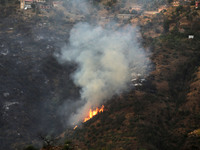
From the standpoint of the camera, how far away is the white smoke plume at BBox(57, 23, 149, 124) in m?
32.7

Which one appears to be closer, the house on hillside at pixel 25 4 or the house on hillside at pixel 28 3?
the house on hillside at pixel 25 4

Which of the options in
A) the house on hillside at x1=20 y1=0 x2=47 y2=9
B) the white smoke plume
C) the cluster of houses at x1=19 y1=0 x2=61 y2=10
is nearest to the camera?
the white smoke plume

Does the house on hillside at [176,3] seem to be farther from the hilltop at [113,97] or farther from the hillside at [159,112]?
the hillside at [159,112]

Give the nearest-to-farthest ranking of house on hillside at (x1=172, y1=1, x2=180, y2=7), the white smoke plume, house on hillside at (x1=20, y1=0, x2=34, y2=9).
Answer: the white smoke plume < house on hillside at (x1=172, y1=1, x2=180, y2=7) < house on hillside at (x1=20, y1=0, x2=34, y2=9)

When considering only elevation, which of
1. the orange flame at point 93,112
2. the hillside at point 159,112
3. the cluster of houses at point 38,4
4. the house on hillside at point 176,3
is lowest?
the orange flame at point 93,112

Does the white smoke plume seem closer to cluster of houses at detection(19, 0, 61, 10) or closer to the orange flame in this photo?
the orange flame

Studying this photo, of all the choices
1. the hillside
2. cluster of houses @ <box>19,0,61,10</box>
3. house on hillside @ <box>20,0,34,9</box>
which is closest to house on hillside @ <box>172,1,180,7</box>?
the hillside

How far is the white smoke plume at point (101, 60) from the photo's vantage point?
1287 inches

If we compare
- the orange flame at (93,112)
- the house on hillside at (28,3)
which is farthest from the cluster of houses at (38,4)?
the orange flame at (93,112)

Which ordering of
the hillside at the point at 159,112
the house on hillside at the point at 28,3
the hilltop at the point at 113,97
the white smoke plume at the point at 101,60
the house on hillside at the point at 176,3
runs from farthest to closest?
the house on hillside at the point at 28,3 < the house on hillside at the point at 176,3 < the white smoke plume at the point at 101,60 < the hilltop at the point at 113,97 < the hillside at the point at 159,112

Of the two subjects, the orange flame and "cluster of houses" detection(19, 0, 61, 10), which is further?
"cluster of houses" detection(19, 0, 61, 10)

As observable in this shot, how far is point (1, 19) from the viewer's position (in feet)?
184

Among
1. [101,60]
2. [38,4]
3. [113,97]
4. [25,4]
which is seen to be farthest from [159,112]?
[38,4]

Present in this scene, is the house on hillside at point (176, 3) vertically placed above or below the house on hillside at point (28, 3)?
below
